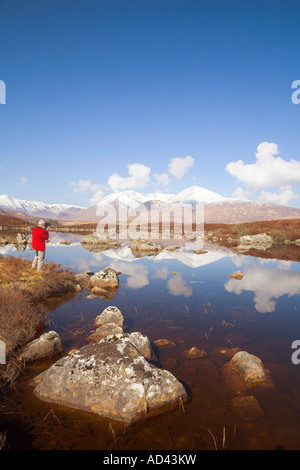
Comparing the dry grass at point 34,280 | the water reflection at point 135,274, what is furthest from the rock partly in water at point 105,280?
the dry grass at point 34,280

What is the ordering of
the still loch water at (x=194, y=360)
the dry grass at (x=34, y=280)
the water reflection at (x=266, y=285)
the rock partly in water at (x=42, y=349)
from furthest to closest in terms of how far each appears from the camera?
the water reflection at (x=266, y=285) < the dry grass at (x=34, y=280) < the rock partly in water at (x=42, y=349) < the still loch water at (x=194, y=360)

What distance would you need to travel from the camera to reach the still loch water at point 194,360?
4.12m

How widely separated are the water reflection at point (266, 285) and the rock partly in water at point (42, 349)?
8.58 meters

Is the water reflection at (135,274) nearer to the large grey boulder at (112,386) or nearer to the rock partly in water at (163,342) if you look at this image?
the rock partly in water at (163,342)

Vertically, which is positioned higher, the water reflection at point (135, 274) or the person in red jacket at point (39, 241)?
the person in red jacket at point (39, 241)

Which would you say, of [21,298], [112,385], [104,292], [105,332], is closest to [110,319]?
[105,332]

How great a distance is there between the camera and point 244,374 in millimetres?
5770

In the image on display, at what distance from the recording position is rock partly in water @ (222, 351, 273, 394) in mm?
5516

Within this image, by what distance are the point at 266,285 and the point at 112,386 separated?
1287 centimetres

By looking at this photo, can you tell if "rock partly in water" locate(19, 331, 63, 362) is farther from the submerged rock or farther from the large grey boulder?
the submerged rock

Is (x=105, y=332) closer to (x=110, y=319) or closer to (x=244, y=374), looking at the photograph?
(x=110, y=319)
